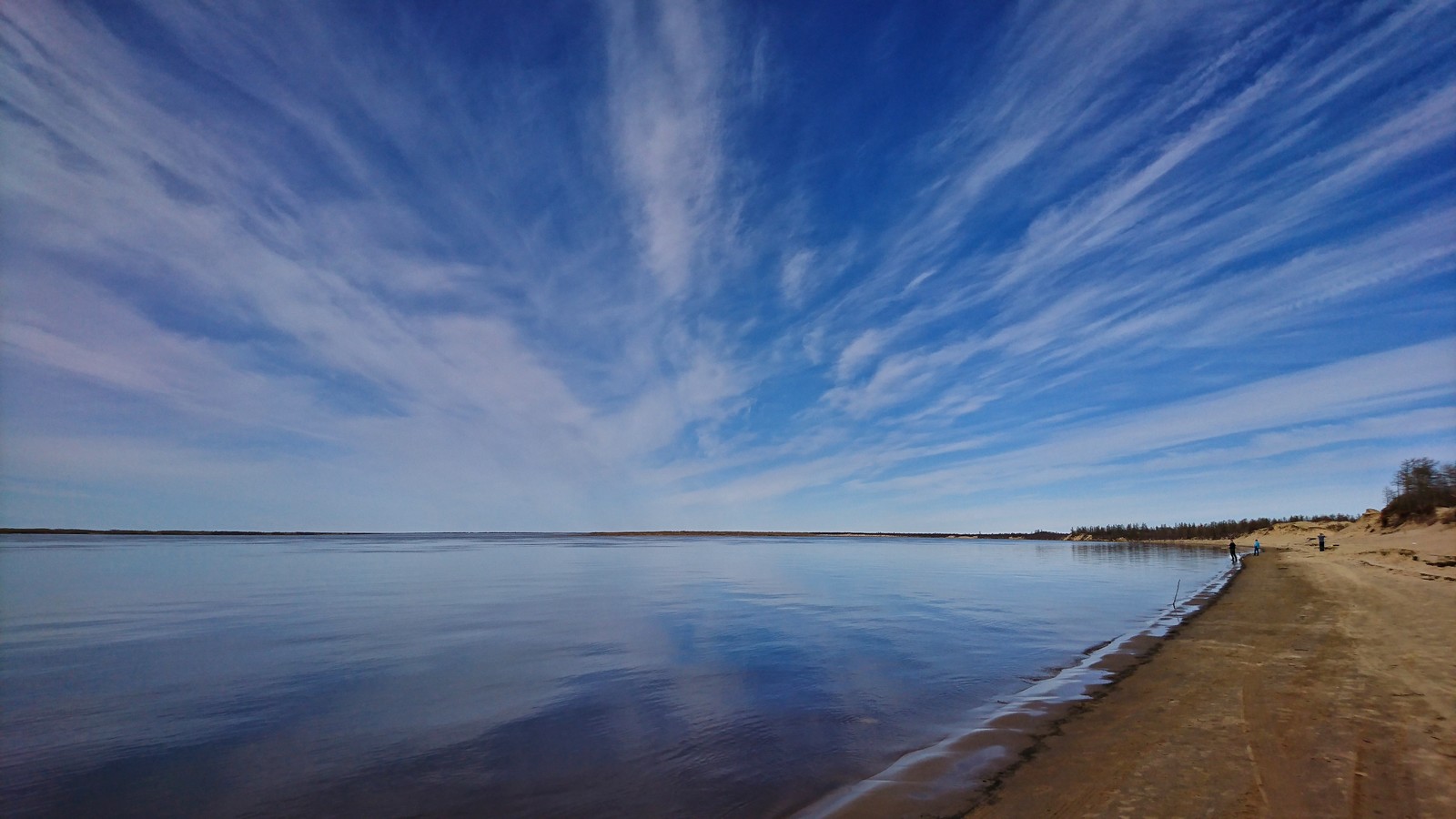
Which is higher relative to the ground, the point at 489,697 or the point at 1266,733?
the point at 1266,733

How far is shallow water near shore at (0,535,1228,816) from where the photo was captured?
23.4 ft

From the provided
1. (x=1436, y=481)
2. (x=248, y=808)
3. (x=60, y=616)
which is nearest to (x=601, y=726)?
(x=248, y=808)

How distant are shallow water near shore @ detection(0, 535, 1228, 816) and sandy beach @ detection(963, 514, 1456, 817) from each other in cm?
213

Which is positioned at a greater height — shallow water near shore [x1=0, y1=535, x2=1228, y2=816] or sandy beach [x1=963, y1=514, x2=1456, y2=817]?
sandy beach [x1=963, y1=514, x2=1456, y2=817]

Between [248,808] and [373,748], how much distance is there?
5.80 feet

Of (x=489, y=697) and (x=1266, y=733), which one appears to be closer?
(x=1266, y=733)

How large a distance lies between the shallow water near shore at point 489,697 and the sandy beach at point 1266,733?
2130 millimetres

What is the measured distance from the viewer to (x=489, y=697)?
36.2ft

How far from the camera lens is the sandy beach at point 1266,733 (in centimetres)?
587

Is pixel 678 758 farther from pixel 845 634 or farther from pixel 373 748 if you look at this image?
pixel 845 634

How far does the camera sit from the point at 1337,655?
492 inches

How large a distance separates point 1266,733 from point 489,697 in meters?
12.5

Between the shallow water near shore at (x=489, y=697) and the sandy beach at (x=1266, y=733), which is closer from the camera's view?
the sandy beach at (x=1266, y=733)

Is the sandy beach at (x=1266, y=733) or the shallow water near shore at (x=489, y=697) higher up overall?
the sandy beach at (x=1266, y=733)
